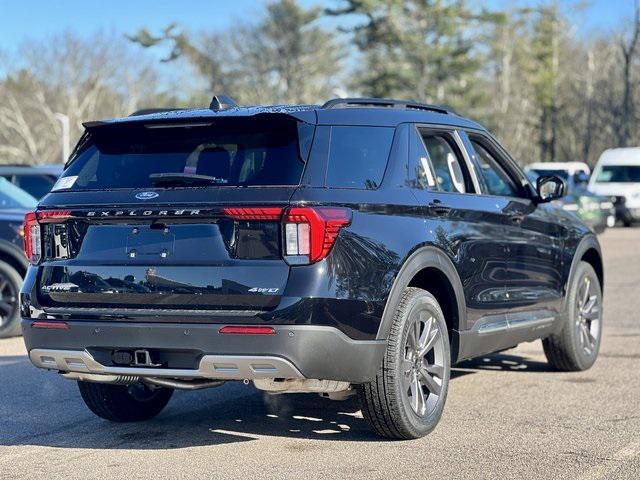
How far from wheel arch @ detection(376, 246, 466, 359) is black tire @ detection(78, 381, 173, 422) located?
1774 mm

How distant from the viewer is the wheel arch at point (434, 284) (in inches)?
226

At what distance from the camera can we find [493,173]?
323 inches

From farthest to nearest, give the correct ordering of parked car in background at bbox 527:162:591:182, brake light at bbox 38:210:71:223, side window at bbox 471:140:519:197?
parked car in background at bbox 527:162:591:182, side window at bbox 471:140:519:197, brake light at bbox 38:210:71:223

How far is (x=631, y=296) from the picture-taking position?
1419 cm

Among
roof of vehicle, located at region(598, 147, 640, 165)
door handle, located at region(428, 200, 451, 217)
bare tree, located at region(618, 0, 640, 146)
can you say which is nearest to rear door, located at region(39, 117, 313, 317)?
door handle, located at region(428, 200, 451, 217)

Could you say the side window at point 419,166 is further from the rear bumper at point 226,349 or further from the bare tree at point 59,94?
the bare tree at point 59,94

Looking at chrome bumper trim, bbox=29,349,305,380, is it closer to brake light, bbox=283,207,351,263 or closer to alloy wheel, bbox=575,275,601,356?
brake light, bbox=283,207,351,263

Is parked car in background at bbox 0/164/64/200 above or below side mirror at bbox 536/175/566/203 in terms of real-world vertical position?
above

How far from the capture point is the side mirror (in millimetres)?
7895

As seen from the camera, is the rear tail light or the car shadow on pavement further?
the car shadow on pavement

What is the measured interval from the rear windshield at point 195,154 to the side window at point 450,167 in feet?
4.48

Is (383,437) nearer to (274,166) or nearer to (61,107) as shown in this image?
(274,166)

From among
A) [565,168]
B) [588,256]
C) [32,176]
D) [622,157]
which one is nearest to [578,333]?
[588,256]

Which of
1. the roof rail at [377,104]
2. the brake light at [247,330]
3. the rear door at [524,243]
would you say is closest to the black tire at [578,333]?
the rear door at [524,243]
